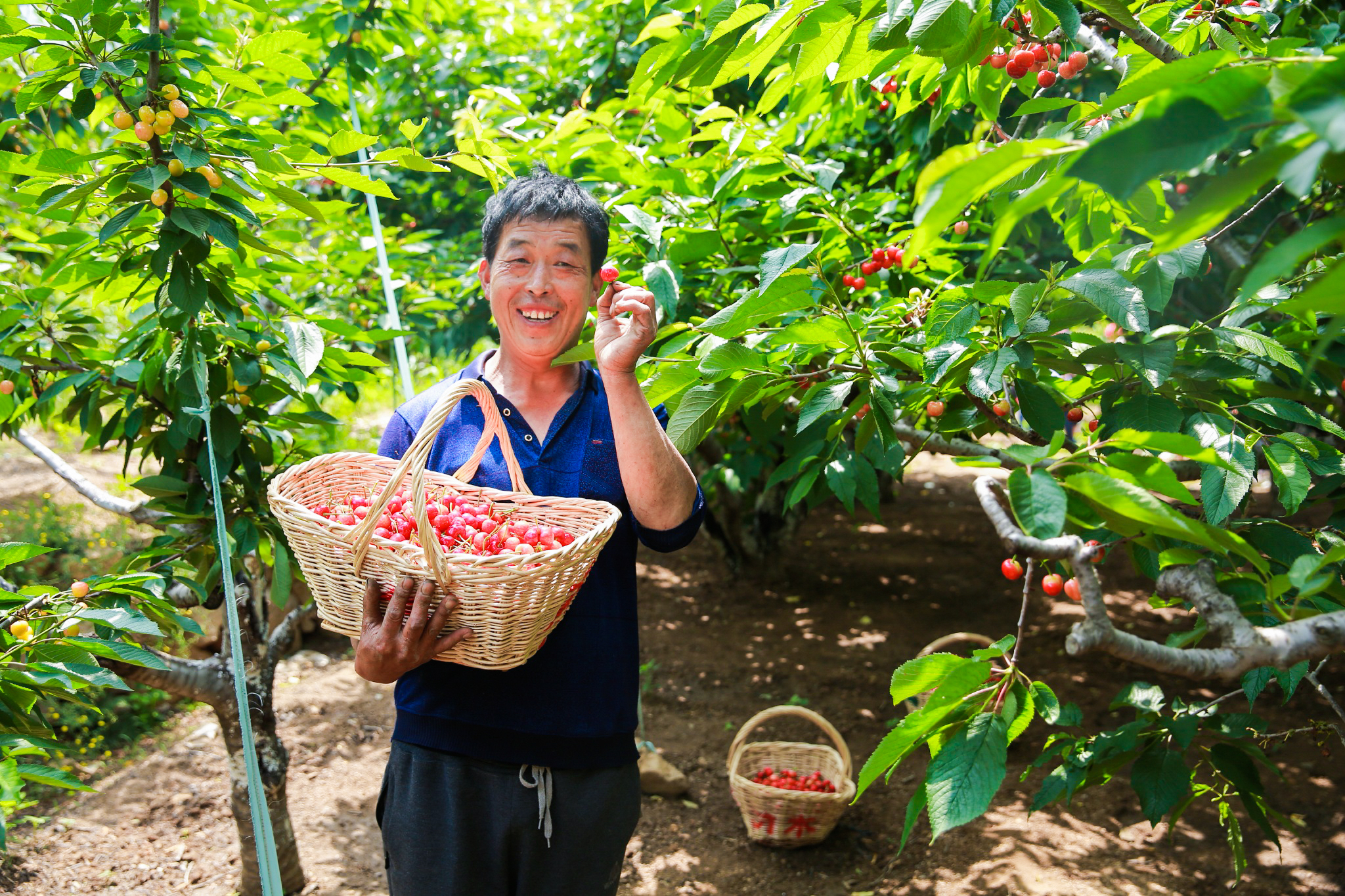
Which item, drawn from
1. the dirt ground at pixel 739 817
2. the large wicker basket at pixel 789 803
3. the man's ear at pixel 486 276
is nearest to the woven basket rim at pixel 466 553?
the man's ear at pixel 486 276

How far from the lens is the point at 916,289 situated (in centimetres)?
185

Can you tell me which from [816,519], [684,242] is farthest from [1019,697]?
[816,519]

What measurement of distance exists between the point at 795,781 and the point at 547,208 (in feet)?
8.83

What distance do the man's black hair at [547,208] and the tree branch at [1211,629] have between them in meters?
0.97

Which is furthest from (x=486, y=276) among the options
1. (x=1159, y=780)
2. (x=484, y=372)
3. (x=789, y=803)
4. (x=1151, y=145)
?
(x=789, y=803)

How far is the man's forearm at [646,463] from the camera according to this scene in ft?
4.89

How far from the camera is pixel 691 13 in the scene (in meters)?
2.69

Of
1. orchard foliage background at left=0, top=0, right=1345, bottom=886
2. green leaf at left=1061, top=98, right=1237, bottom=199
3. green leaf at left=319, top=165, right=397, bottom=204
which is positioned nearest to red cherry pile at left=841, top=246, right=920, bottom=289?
orchard foliage background at left=0, top=0, right=1345, bottom=886

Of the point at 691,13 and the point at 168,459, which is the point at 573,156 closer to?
the point at 691,13

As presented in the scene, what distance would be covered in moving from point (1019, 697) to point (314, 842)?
10.1 ft

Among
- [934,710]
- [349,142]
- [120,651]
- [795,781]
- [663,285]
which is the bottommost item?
[795,781]

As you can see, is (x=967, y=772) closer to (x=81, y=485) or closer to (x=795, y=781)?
(x=81, y=485)

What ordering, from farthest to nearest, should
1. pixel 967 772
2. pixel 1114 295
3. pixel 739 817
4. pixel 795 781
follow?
1. pixel 739 817
2. pixel 795 781
3. pixel 1114 295
4. pixel 967 772

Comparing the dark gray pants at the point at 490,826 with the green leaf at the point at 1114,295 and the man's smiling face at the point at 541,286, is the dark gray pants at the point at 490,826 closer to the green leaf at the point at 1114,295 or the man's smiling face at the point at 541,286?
the man's smiling face at the point at 541,286
